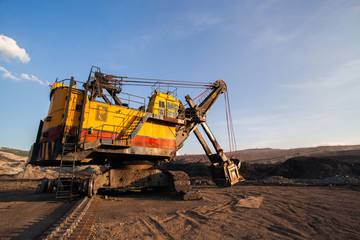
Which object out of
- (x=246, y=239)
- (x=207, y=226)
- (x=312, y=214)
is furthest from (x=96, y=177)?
(x=312, y=214)

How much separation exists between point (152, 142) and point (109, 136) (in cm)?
223

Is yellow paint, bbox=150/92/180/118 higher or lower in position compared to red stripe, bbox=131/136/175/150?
higher

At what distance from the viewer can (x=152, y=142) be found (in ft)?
31.9

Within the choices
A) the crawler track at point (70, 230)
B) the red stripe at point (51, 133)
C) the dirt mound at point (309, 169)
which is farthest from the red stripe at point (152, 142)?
the dirt mound at point (309, 169)

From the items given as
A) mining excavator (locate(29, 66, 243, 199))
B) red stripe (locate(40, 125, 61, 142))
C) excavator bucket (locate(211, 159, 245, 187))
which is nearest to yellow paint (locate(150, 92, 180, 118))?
mining excavator (locate(29, 66, 243, 199))

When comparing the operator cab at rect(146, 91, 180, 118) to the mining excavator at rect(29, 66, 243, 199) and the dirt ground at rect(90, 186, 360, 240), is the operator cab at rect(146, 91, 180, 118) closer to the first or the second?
the mining excavator at rect(29, 66, 243, 199)

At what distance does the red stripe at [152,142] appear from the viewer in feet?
30.1

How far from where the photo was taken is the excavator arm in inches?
498

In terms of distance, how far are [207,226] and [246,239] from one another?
103cm

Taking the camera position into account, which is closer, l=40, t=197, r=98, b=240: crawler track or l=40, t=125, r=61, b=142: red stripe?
l=40, t=197, r=98, b=240: crawler track

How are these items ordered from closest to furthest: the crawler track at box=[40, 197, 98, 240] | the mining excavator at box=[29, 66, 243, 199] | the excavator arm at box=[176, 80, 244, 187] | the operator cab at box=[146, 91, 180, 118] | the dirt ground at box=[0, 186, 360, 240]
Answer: the crawler track at box=[40, 197, 98, 240], the dirt ground at box=[0, 186, 360, 240], the mining excavator at box=[29, 66, 243, 199], the operator cab at box=[146, 91, 180, 118], the excavator arm at box=[176, 80, 244, 187]

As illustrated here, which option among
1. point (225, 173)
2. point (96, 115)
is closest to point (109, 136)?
point (96, 115)

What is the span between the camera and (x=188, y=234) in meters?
3.90

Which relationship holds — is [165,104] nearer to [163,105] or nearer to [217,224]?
[163,105]
